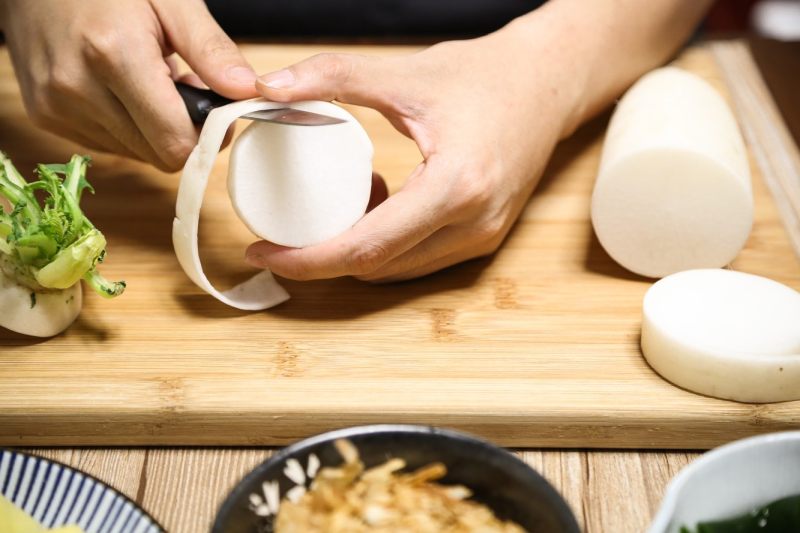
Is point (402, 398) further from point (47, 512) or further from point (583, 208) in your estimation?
point (583, 208)

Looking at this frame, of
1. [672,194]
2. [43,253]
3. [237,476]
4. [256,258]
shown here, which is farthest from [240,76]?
[672,194]

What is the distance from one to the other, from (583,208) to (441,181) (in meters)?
0.41

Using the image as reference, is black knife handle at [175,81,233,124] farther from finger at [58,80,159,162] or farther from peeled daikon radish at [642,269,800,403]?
peeled daikon radish at [642,269,800,403]

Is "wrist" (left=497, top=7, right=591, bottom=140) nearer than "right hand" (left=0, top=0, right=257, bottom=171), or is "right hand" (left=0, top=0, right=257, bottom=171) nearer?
"right hand" (left=0, top=0, right=257, bottom=171)

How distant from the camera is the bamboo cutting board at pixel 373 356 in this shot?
1167 millimetres

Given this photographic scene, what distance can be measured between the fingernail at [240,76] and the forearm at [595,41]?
474 millimetres

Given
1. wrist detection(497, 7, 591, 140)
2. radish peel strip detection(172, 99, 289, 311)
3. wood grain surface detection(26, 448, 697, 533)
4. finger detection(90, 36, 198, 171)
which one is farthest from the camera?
wrist detection(497, 7, 591, 140)

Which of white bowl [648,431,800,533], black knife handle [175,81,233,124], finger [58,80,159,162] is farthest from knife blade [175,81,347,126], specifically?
white bowl [648,431,800,533]

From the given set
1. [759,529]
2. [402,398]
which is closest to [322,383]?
[402,398]

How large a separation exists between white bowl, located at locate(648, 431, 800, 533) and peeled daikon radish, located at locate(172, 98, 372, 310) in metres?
0.59

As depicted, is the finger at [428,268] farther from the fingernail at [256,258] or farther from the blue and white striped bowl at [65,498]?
the blue and white striped bowl at [65,498]

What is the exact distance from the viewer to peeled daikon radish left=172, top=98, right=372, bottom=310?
3.90 ft

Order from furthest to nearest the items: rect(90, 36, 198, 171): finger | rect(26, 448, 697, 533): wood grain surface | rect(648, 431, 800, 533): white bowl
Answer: rect(90, 36, 198, 171): finger → rect(26, 448, 697, 533): wood grain surface → rect(648, 431, 800, 533): white bowl

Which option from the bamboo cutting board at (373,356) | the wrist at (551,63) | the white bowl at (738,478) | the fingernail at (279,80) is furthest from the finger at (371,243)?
the white bowl at (738,478)
